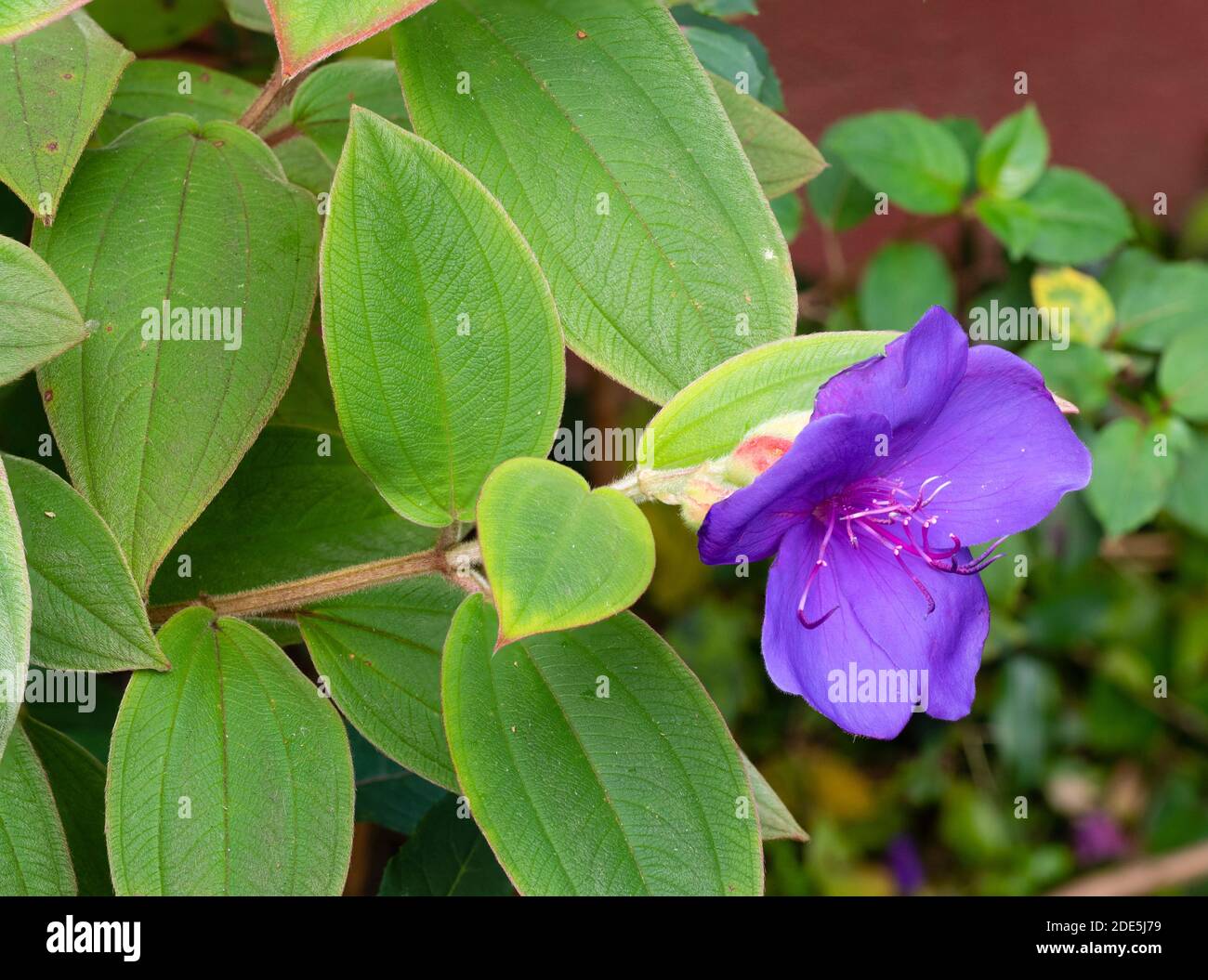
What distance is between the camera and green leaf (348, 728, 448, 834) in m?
0.82

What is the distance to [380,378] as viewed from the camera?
515mm

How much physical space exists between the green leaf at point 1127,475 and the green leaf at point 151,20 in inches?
31.7

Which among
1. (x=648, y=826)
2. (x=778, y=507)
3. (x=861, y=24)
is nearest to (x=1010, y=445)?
(x=778, y=507)

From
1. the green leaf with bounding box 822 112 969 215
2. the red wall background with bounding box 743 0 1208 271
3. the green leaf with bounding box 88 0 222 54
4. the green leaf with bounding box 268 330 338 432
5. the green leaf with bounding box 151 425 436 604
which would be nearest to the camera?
the green leaf with bounding box 151 425 436 604

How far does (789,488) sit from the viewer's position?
48 centimetres

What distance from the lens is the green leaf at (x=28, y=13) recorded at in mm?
430

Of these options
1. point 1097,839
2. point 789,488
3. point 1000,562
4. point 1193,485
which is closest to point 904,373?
point 789,488

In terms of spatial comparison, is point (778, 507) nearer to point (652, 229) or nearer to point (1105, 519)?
point (652, 229)

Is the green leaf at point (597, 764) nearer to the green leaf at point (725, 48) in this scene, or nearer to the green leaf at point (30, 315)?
the green leaf at point (30, 315)

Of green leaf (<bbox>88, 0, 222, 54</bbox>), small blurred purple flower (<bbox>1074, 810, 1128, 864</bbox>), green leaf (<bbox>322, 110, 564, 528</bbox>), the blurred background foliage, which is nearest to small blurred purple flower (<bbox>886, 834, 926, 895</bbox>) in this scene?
the blurred background foliage

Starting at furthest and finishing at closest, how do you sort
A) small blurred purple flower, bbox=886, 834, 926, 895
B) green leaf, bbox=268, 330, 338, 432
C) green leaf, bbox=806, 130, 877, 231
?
1. small blurred purple flower, bbox=886, 834, 926, 895
2. green leaf, bbox=806, 130, 877, 231
3. green leaf, bbox=268, 330, 338, 432

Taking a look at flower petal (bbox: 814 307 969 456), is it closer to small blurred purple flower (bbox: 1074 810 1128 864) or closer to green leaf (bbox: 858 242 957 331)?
green leaf (bbox: 858 242 957 331)

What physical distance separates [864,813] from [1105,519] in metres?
0.59

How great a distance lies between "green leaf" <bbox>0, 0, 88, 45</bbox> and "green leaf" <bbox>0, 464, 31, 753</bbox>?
→ 170 mm
